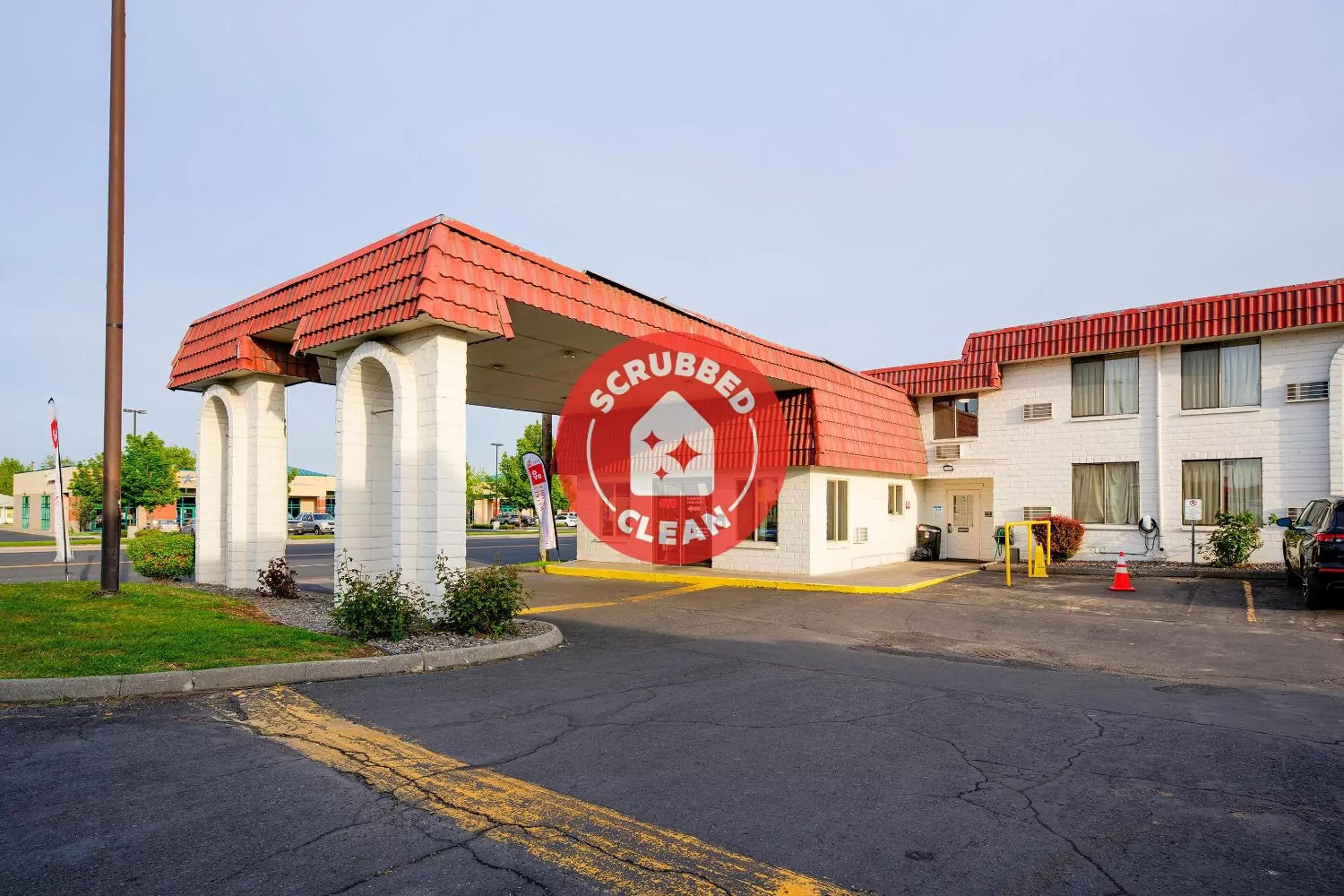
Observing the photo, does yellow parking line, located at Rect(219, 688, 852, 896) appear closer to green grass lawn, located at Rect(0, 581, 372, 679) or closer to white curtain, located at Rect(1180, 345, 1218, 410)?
green grass lawn, located at Rect(0, 581, 372, 679)

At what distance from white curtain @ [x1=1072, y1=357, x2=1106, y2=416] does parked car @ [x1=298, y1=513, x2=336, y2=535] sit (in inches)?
2033

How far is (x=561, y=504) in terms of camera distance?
7694cm

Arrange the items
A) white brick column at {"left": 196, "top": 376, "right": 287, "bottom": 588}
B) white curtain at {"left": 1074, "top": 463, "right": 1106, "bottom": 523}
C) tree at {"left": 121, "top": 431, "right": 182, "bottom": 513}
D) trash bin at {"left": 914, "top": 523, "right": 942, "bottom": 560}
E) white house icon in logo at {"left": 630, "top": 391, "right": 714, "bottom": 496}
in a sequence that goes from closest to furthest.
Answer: white brick column at {"left": 196, "top": 376, "right": 287, "bottom": 588}, white house icon in logo at {"left": 630, "top": 391, "right": 714, "bottom": 496}, white curtain at {"left": 1074, "top": 463, "right": 1106, "bottom": 523}, trash bin at {"left": 914, "top": 523, "right": 942, "bottom": 560}, tree at {"left": 121, "top": 431, "right": 182, "bottom": 513}

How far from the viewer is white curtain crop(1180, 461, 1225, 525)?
62.3ft

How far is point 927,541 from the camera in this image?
23.7 metres

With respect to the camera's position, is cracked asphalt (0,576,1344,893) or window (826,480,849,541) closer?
cracked asphalt (0,576,1344,893)

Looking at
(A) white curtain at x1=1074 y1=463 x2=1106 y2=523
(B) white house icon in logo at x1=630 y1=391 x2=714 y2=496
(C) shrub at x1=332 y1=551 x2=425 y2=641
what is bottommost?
(C) shrub at x1=332 y1=551 x2=425 y2=641

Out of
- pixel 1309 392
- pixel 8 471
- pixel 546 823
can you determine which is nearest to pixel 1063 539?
pixel 1309 392

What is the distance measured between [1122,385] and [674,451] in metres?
12.0

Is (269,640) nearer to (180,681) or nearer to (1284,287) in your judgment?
(180,681)

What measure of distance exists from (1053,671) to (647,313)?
8083 millimetres

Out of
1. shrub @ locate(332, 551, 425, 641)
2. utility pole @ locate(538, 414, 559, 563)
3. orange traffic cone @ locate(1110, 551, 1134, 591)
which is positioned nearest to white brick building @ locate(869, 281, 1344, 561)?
orange traffic cone @ locate(1110, 551, 1134, 591)

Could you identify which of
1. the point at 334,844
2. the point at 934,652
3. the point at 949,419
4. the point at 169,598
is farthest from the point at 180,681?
the point at 949,419

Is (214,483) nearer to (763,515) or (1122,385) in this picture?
(763,515)
